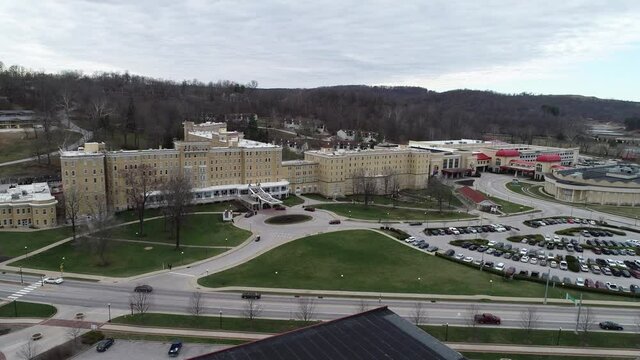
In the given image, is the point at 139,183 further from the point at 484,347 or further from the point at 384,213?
the point at 484,347

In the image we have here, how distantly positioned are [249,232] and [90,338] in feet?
107

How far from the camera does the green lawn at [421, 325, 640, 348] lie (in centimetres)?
3919

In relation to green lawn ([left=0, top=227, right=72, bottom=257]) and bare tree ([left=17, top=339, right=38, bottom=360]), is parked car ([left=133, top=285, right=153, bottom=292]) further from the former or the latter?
green lawn ([left=0, top=227, right=72, bottom=257])

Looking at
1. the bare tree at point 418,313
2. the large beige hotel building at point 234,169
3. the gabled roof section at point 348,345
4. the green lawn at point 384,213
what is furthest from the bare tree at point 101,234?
the green lawn at point 384,213

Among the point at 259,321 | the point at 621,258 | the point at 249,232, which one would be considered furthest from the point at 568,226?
the point at 259,321

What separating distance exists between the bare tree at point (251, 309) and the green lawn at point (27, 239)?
33260mm

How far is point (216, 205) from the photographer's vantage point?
83875 millimetres

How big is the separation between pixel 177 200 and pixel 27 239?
20.8 metres

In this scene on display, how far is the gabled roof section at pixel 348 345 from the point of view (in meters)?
25.7

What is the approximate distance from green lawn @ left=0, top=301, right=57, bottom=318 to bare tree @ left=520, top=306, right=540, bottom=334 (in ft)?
147

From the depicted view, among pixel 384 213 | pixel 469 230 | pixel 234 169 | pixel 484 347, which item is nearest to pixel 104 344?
pixel 484 347

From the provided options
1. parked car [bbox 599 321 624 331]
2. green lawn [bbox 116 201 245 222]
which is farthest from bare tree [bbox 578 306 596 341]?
green lawn [bbox 116 201 245 222]

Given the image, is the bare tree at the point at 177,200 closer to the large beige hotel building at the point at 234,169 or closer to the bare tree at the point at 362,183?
the large beige hotel building at the point at 234,169

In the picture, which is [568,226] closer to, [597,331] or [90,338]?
[597,331]
